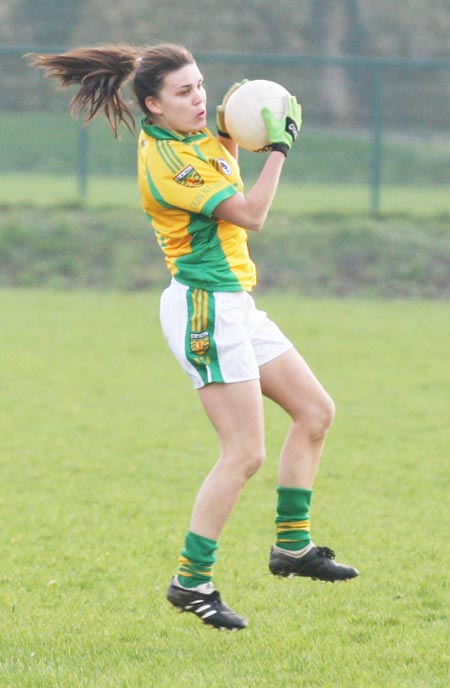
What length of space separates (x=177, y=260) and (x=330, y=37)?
26.8 meters

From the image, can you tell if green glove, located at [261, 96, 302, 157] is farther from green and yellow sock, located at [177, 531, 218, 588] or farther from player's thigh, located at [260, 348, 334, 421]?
green and yellow sock, located at [177, 531, 218, 588]

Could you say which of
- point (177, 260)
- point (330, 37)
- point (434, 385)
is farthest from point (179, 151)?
point (330, 37)


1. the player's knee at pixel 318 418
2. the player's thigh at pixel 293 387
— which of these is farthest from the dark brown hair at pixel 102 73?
the player's knee at pixel 318 418

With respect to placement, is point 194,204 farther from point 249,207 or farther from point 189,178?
point 249,207

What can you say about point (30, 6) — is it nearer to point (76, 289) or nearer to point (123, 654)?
point (76, 289)

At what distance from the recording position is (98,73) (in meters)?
4.81

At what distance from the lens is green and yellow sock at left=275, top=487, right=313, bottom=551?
4.87m

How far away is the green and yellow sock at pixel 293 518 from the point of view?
16.0 ft

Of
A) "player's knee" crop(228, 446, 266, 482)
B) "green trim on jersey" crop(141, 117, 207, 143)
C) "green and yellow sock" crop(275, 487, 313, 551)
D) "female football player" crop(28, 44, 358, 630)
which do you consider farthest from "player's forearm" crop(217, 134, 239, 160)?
"green and yellow sock" crop(275, 487, 313, 551)

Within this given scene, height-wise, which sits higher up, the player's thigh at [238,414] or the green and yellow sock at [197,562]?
the player's thigh at [238,414]

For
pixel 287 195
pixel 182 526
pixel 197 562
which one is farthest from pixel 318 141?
pixel 197 562

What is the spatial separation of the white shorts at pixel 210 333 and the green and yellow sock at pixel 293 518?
58cm

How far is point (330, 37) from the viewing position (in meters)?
30.3

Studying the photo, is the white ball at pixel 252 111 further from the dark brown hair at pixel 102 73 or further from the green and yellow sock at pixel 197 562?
the green and yellow sock at pixel 197 562
